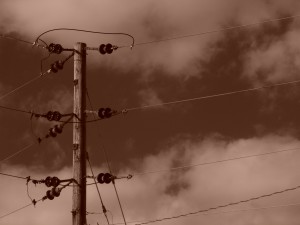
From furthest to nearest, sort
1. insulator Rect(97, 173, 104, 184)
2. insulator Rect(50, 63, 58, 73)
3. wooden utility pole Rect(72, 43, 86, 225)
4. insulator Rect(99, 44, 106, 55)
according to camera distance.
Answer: insulator Rect(50, 63, 58, 73)
insulator Rect(99, 44, 106, 55)
insulator Rect(97, 173, 104, 184)
wooden utility pole Rect(72, 43, 86, 225)

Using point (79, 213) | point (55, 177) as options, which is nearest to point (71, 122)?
point (55, 177)

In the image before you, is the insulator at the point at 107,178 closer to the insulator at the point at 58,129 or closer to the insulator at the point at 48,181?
the insulator at the point at 48,181

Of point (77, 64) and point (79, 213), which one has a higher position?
point (77, 64)

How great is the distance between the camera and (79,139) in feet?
49.6

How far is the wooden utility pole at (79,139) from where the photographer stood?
1450 cm

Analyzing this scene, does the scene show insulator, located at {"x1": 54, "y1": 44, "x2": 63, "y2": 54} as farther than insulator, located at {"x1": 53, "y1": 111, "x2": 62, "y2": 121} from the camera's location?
Yes

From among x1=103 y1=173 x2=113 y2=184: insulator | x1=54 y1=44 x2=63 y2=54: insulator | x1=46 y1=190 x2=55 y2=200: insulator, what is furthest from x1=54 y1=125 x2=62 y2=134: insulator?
x1=54 y1=44 x2=63 y2=54: insulator

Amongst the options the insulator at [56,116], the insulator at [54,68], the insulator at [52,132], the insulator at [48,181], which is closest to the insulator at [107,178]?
the insulator at [48,181]

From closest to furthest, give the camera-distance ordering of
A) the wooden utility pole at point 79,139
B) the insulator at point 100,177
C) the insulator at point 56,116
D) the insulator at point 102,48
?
the wooden utility pole at point 79,139
the insulator at point 100,177
the insulator at point 56,116
the insulator at point 102,48

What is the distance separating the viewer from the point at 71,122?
1541 centimetres

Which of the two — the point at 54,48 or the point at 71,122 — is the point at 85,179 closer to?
the point at 71,122

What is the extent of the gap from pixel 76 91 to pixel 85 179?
2390mm

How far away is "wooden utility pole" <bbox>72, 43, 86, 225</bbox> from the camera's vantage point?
1450cm

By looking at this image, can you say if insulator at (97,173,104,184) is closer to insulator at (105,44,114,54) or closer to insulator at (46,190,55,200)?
insulator at (46,190,55,200)
